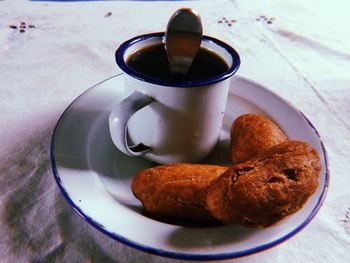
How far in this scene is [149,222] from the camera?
49cm

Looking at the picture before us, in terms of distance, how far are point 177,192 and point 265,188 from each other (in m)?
0.14

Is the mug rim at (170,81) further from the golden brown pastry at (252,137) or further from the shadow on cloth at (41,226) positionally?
the shadow on cloth at (41,226)

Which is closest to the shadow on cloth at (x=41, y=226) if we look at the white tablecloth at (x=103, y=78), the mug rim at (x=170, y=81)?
the white tablecloth at (x=103, y=78)

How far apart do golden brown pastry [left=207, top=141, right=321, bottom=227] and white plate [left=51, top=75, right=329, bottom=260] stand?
1.0 inches

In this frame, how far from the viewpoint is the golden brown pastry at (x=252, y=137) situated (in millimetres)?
606

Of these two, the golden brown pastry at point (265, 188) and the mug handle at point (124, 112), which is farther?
the mug handle at point (124, 112)

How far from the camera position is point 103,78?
0.95 m

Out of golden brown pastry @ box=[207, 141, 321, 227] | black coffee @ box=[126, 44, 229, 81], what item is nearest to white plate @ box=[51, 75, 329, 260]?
golden brown pastry @ box=[207, 141, 321, 227]

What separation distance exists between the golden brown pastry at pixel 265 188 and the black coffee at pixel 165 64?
0.21 metres

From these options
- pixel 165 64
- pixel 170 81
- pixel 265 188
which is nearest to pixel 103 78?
pixel 165 64

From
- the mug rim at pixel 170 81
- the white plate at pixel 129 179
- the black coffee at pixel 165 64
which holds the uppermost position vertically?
the mug rim at pixel 170 81

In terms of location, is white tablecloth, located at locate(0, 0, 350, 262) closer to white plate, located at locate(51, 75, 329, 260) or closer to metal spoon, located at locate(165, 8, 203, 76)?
white plate, located at locate(51, 75, 329, 260)

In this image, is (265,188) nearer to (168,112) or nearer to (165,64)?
(168,112)

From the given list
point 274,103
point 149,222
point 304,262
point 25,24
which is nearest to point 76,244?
point 149,222
